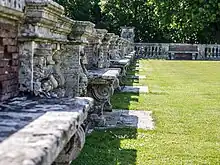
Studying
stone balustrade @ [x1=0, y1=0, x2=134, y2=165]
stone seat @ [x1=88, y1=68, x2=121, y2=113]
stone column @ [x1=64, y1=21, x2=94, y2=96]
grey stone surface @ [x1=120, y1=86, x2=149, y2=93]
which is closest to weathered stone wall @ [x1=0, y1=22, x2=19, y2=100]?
stone balustrade @ [x1=0, y1=0, x2=134, y2=165]

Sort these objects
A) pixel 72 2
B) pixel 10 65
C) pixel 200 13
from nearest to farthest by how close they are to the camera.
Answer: pixel 10 65
pixel 200 13
pixel 72 2

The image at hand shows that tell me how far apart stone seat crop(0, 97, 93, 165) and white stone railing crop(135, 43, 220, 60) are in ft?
90.2

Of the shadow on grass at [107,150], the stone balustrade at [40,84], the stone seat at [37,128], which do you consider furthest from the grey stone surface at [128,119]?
the stone seat at [37,128]

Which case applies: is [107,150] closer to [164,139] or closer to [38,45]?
[164,139]

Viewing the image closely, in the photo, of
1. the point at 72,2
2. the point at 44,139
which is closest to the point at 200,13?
the point at 72,2

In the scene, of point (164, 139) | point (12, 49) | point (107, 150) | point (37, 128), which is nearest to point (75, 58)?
point (107, 150)

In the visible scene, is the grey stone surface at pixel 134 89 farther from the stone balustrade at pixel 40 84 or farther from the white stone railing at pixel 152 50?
the white stone railing at pixel 152 50

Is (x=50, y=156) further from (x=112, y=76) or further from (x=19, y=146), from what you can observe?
(x=112, y=76)

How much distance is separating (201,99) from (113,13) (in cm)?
2410

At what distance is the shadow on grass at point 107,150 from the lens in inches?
189

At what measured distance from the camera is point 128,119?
283 inches

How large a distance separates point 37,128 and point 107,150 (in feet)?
9.22

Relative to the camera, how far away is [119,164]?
469 centimetres

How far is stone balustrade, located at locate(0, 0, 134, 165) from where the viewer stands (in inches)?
89.0
